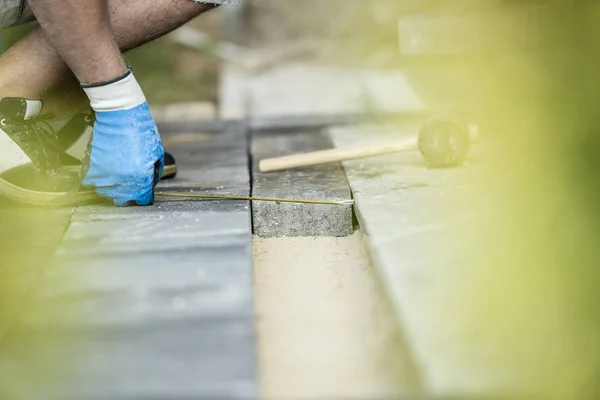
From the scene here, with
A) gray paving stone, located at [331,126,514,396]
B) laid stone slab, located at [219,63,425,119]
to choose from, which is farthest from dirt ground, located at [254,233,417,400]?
laid stone slab, located at [219,63,425,119]

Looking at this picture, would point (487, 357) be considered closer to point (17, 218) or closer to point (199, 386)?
point (199, 386)

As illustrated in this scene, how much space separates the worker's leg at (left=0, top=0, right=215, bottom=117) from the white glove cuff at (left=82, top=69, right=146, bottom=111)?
28 centimetres

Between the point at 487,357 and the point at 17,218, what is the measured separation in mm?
1357

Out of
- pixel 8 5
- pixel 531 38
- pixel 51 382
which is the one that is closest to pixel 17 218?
pixel 8 5

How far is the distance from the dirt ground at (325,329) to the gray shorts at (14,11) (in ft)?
2.95

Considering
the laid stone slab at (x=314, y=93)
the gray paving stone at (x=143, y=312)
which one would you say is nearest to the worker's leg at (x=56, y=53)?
the gray paving stone at (x=143, y=312)

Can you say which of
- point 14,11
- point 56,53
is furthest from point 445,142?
point 14,11

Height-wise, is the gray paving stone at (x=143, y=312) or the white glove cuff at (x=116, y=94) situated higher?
the white glove cuff at (x=116, y=94)

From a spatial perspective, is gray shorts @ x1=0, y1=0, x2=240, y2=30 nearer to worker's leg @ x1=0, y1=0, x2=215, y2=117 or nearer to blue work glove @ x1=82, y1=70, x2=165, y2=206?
worker's leg @ x1=0, y1=0, x2=215, y2=117

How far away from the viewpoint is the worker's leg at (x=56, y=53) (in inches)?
83.5

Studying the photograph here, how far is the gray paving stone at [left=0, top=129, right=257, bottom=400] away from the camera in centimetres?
118

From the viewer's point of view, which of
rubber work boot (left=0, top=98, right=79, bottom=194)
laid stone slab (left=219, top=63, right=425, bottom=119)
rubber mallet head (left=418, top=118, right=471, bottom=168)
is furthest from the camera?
laid stone slab (left=219, top=63, right=425, bottom=119)

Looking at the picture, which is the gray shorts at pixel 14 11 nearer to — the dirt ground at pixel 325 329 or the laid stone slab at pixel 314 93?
the dirt ground at pixel 325 329

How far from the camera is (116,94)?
76.2 inches
